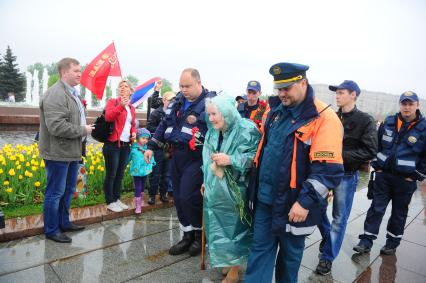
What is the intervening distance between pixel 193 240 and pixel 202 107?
162 cm

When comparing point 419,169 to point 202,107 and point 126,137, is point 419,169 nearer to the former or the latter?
point 202,107

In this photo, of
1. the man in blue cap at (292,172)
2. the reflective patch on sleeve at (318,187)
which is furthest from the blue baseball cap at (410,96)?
the reflective patch on sleeve at (318,187)

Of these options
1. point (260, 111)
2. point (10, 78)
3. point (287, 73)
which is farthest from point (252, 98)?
point (10, 78)

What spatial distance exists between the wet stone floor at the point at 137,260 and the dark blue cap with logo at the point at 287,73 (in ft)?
6.82

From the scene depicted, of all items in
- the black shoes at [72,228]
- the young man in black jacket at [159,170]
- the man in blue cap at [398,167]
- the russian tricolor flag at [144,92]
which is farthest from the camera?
the russian tricolor flag at [144,92]

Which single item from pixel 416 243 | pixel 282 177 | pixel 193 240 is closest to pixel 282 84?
pixel 282 177

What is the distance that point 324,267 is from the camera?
3346mm

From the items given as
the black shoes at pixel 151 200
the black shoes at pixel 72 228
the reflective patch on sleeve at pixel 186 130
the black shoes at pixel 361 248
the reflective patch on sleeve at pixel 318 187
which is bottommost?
the black shoes at pixel 361 248

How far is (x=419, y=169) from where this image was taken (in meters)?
3.71

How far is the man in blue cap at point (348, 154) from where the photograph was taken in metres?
3.35

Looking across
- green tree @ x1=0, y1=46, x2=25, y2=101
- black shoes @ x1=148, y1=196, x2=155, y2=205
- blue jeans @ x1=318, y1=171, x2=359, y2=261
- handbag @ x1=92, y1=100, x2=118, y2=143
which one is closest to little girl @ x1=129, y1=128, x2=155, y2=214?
black shoes @ x1=148, y1=196, x2=155, y2=205

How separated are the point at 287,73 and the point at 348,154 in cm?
157

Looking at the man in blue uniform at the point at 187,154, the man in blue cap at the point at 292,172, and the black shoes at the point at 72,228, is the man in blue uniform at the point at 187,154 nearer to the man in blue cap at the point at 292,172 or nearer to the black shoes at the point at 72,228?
the man in blue cap at the point at 292,172

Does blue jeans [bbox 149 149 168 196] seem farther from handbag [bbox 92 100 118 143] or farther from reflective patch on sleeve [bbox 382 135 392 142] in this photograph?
reflective patch on sleeve [bbox 382 135 392 142]
